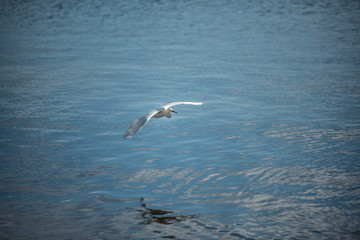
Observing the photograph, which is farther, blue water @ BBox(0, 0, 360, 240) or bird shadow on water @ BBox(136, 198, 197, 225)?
blue water @ BBox(0, 0, 360, 240)

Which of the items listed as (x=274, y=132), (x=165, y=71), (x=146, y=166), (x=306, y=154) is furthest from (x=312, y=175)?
(x=165, y=71)

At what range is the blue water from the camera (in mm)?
8328

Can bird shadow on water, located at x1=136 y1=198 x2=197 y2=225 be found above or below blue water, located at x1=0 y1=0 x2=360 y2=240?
below

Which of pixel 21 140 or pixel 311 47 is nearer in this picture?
pixel 21 140

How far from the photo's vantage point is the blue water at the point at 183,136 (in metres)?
8.33

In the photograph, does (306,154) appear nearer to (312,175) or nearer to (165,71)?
(312,175)

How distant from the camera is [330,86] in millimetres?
15477

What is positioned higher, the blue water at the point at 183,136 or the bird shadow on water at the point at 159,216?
the blue water at the point at 183,136

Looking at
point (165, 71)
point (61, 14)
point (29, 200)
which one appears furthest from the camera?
point (61, 14)

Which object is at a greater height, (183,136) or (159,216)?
(183,136)

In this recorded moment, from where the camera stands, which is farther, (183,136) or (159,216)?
(183,136)

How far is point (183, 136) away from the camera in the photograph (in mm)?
11867

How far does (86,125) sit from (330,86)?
8772 millimetres

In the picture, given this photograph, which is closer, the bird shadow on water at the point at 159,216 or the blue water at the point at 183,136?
the bird shadow on water at the point at 159,216
